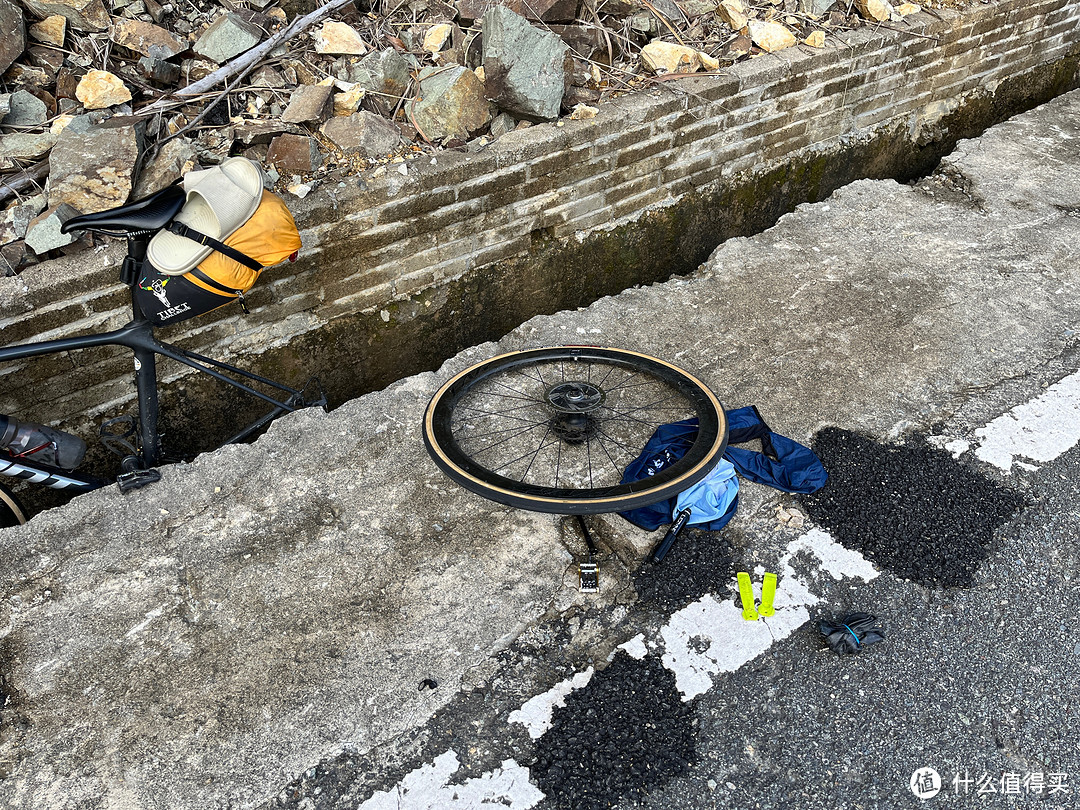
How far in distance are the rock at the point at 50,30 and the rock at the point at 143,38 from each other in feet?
0.70

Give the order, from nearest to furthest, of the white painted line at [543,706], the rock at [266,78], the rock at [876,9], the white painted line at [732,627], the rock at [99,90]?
1. the white painted line at [543,706]
2. the white painted line at [732,627]
3. the rock at [99,90]
4. the rock at [266,78]
5. the rock at [876,9]

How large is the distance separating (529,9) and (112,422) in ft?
10.9

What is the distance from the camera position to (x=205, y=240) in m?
2.95

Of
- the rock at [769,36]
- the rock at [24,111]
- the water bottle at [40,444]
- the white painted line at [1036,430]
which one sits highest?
the rock at [24,111]

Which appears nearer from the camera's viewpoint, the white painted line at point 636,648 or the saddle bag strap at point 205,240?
the white painted line at point 636,648

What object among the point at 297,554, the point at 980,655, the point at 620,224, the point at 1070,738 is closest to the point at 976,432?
the point at 980,655

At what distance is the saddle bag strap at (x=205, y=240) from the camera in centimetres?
295

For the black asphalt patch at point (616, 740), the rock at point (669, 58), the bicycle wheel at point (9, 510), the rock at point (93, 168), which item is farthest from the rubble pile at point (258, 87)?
the black asphalt patch at point (616, 740)

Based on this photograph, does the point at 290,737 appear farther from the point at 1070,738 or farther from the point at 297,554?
the point at 1070,738

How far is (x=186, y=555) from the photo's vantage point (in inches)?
120

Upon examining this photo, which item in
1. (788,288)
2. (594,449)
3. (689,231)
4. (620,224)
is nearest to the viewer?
(594,449)

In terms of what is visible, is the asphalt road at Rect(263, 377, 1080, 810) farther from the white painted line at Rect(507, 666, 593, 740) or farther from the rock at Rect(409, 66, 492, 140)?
the rock at Rect(409, 66, 492, 140)

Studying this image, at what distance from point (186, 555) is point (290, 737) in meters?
0.89

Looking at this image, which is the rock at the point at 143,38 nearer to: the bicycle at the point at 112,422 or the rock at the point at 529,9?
the bicycle at the point at 112,422
